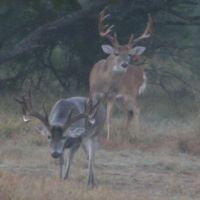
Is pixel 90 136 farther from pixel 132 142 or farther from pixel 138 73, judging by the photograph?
pixel 138 73

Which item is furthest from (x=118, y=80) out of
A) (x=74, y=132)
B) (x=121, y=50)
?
(x=74, y=132)

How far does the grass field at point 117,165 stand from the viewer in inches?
419

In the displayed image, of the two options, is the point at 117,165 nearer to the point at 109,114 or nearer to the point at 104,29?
the point at 109,114

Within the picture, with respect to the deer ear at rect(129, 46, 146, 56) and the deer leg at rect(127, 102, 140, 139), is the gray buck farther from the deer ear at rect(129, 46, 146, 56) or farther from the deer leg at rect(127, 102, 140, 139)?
the deer ear at rect(129, 46, 146, 56)

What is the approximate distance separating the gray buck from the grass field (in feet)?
1.03

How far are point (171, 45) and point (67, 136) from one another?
10.6 m

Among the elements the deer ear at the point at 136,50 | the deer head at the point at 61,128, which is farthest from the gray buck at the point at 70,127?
the deer ear at the point at 136,50

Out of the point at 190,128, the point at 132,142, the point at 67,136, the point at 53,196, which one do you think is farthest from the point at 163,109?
the point at 53,196

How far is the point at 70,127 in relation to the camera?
1231 cm

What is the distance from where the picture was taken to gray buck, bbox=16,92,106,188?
40.0 feet

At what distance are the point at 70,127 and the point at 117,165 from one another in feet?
7.17

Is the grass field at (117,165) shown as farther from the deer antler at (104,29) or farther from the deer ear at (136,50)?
the deer antler at (104,29)

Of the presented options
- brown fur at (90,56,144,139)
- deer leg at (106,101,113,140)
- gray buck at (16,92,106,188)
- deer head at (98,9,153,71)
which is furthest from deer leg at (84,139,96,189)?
deer head at (98,9,153,71)

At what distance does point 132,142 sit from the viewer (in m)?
16.3
